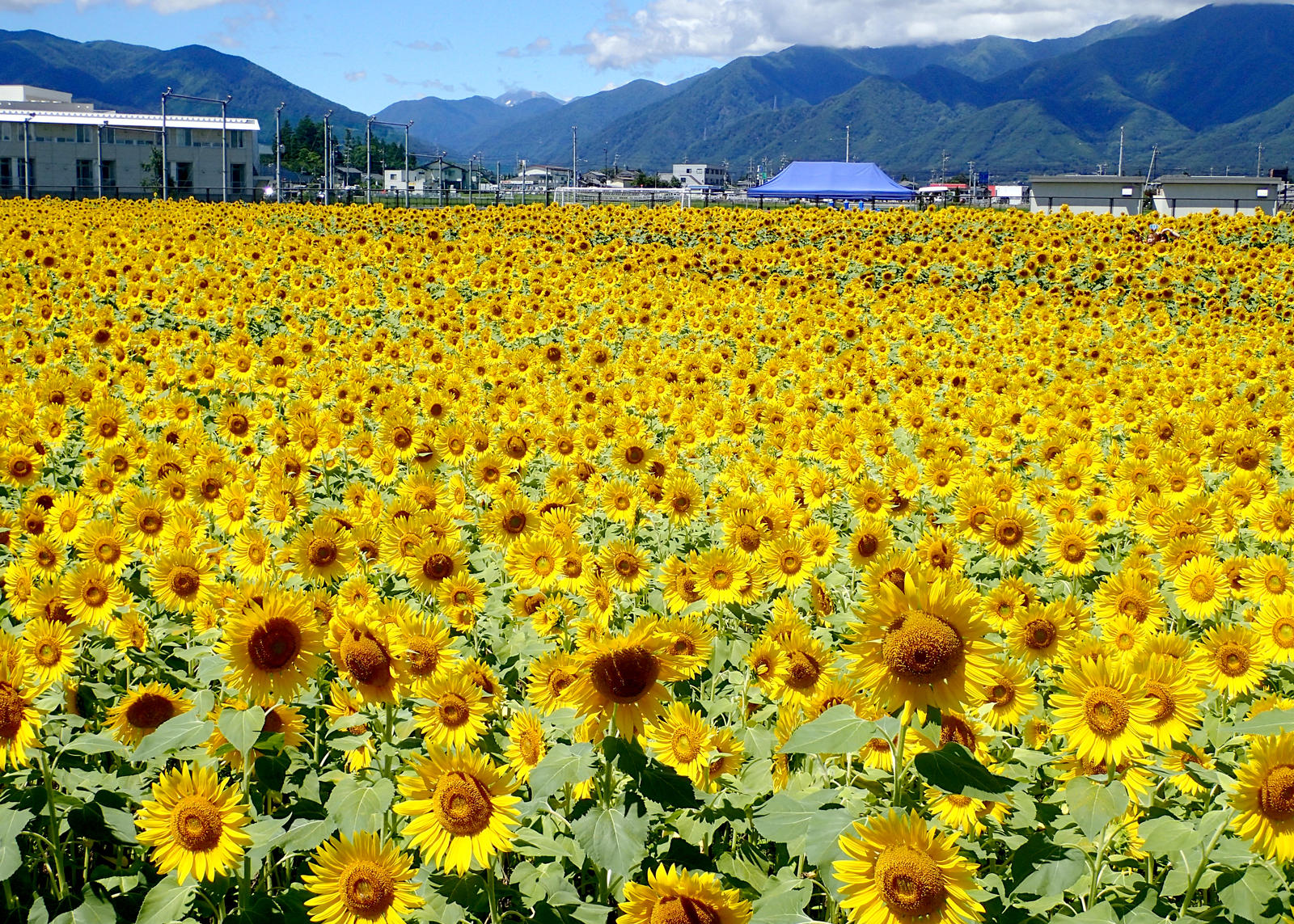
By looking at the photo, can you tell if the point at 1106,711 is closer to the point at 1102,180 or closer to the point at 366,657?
the point at 366,657

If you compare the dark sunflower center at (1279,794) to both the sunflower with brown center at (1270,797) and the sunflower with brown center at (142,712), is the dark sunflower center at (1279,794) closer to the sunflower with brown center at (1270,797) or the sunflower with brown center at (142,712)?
the sunflower with brown center at (1270,797)

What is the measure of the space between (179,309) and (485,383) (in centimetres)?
583

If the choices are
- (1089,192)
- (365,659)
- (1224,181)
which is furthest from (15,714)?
(1224,181)

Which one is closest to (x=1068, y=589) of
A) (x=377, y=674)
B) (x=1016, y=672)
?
(x=1016, y=672)

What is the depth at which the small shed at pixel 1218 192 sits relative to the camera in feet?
193

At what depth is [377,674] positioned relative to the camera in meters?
2.79

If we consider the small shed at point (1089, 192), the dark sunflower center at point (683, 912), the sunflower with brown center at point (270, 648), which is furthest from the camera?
the small shed at point (1089, 192)

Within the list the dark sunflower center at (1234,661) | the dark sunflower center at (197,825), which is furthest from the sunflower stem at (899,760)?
the dark sunflower center at (1234,661)

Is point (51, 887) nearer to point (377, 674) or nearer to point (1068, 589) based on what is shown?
point (377, 674)

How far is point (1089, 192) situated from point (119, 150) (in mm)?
81336

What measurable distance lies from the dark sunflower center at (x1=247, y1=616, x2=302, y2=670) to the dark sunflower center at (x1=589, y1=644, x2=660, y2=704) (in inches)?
30.0

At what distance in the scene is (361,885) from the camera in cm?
237

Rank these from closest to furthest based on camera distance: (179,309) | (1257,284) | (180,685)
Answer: (180,685) < (179,309) < (1257,284)

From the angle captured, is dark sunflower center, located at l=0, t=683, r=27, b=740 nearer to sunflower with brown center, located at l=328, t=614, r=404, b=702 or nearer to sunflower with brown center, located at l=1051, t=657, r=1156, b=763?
sunflower with brown center, located at l=328, t=614, r=404, b=702
